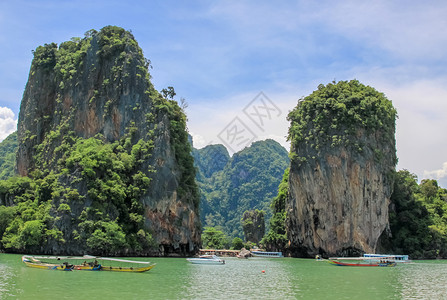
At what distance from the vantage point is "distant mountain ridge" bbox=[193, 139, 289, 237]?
4722 inches

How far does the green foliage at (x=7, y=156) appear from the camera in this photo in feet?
269

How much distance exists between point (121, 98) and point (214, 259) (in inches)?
990

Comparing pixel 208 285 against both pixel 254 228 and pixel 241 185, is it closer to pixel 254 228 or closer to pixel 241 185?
pixel 254 228

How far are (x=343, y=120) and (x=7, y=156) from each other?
222 ft

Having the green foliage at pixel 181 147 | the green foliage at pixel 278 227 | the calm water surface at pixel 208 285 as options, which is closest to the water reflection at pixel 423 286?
the calm water surface at pixel 208 285

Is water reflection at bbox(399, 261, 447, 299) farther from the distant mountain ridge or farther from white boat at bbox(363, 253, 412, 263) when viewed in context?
the distant mountain ridge

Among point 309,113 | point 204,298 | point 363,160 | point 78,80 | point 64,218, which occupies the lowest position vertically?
point 204,298

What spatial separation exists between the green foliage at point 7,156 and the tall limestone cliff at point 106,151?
18.9m

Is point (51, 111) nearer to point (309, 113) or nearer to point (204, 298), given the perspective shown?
point (309, 113)

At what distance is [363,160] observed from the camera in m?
51.9

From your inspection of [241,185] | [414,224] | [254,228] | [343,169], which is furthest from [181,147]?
[241,185]

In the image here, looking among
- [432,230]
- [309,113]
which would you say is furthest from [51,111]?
[432,230]

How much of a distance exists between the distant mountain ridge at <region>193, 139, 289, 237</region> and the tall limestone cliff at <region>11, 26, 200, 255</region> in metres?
57.4

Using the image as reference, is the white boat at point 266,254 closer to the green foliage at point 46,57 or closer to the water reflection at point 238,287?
the water reflection at point 238,287
